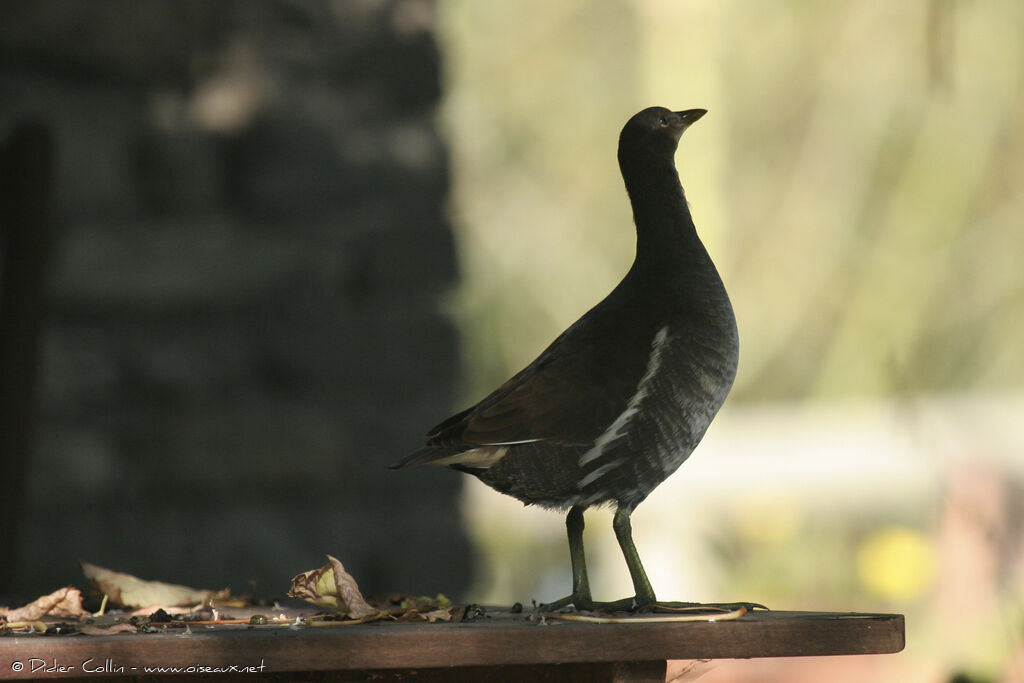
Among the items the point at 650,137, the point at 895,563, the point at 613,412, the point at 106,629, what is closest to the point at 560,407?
the point at 613,412

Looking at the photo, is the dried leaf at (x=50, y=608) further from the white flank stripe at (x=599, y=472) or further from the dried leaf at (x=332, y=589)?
the white flank stripe at (x=599, y=472)

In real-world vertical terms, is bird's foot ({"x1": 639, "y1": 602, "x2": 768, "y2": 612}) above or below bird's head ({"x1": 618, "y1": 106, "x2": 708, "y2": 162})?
below

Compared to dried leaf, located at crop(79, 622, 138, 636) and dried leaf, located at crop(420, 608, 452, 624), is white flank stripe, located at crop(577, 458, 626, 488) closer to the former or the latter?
dried leaf, located at crop(420, 608, 452, 624)

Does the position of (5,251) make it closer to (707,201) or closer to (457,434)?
(457,434)

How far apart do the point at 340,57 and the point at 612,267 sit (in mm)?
4541

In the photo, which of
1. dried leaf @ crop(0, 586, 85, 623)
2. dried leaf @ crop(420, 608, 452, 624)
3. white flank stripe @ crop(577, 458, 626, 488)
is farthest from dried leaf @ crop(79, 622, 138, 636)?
white flank stripe @ crop(577, 458, 626, 488)

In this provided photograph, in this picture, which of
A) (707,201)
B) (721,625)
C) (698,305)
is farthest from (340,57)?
(707,201)

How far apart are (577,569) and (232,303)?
1534 mm

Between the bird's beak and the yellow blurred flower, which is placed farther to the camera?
the yellow blurred flower

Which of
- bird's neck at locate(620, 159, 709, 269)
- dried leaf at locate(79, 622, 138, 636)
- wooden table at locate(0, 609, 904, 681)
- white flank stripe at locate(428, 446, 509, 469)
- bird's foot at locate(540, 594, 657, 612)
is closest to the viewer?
wooden table at locate(0, 609, 904, 681)

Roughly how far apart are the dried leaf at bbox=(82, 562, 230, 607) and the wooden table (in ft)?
1.69

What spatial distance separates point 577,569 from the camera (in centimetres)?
169

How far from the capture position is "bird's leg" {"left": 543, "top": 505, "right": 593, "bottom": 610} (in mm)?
1649

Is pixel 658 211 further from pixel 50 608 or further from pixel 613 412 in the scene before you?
pixel 50 608
